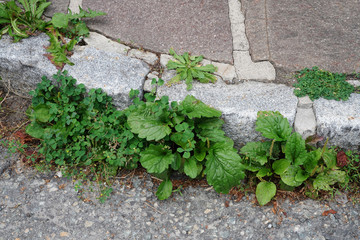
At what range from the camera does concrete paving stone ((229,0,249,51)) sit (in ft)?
10.6

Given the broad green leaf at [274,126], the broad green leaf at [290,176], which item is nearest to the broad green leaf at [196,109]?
the broad green leaf at [274,126]

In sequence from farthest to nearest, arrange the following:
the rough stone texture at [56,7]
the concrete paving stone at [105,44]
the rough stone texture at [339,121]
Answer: the rough stone texture at [56,7], the concrete paving stone at [105,44], the rough stone texture at [339,121]

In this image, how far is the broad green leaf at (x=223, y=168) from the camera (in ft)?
8.66

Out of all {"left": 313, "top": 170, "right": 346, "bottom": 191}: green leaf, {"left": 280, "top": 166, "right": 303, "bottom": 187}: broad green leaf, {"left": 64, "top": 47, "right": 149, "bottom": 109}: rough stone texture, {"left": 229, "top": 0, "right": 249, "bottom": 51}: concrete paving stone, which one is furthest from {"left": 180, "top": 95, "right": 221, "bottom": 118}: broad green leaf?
{"left": 313, "top": 170, "right": 346, "bottom": 191}: green leaf

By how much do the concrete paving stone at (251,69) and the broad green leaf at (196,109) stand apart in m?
0.50

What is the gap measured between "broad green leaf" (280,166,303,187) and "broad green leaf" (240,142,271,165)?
0.58ft

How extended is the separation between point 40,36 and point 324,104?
7.74ft

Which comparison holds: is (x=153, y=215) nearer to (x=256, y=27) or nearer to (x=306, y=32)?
(x=256, y=27)

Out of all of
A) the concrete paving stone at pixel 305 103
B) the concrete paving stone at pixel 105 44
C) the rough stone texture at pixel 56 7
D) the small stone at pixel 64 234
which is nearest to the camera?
the small stone at pixel 64 234

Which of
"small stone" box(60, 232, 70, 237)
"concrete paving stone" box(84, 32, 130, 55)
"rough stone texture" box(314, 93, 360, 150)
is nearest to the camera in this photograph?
"small stone" box(60, 232, 70, 237)

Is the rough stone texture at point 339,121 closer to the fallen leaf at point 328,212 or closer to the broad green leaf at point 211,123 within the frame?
the fallen leaf at point 328,212

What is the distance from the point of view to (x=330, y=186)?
2.85 meters

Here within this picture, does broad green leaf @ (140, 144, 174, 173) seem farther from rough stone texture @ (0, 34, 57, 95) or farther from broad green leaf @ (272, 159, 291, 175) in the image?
rough stone texture @ (0, 34, 57, 95)

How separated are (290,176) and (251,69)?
0.92 m
